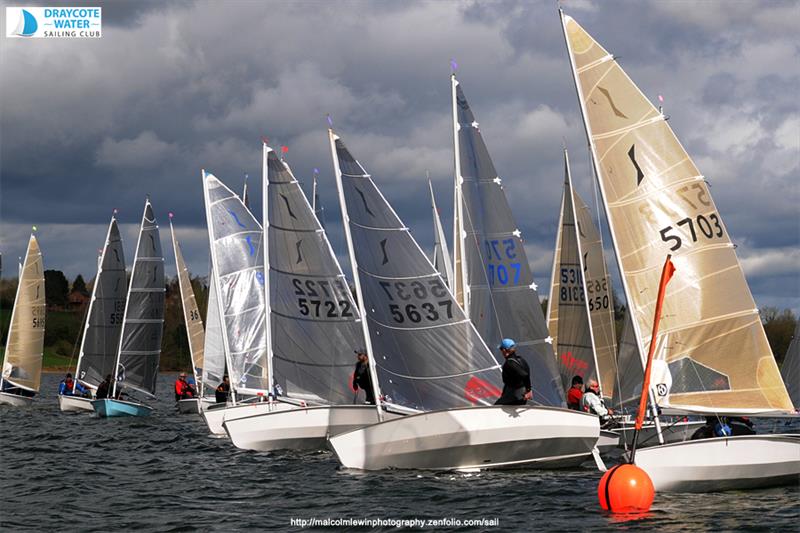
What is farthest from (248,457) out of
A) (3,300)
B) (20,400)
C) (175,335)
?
(3,300)

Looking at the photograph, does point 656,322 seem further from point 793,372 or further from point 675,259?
point 793,372

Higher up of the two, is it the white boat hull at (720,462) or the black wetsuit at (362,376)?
the black wetsuit at (362,376)

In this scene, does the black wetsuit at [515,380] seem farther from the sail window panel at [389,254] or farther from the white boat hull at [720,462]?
the sail window panel at [389,254]

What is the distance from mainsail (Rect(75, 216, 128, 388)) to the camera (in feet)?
141

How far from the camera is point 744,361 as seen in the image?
54.8 ft

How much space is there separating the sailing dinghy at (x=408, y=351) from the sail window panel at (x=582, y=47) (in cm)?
495

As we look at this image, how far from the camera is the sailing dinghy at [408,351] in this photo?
17616 mm

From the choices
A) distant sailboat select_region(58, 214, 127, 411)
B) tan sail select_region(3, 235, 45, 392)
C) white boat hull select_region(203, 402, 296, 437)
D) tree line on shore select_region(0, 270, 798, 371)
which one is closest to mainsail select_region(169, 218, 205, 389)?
distant sailboat select_region(58, 214, 127, 411)

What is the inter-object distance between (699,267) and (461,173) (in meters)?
7.95

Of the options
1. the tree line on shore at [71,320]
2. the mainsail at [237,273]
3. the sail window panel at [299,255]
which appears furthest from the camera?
the tree line on shore at [71,320]

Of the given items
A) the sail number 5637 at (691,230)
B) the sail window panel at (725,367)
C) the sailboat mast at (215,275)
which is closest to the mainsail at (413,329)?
the sail window panel at (725,367)

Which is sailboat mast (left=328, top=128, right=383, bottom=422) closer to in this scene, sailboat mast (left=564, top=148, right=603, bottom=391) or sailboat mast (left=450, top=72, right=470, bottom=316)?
sailboat mast (left=450, top=72, right=470, bottom=316)

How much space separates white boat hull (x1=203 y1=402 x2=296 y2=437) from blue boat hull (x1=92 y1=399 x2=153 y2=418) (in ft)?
34.4

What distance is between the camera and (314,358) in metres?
25.4
